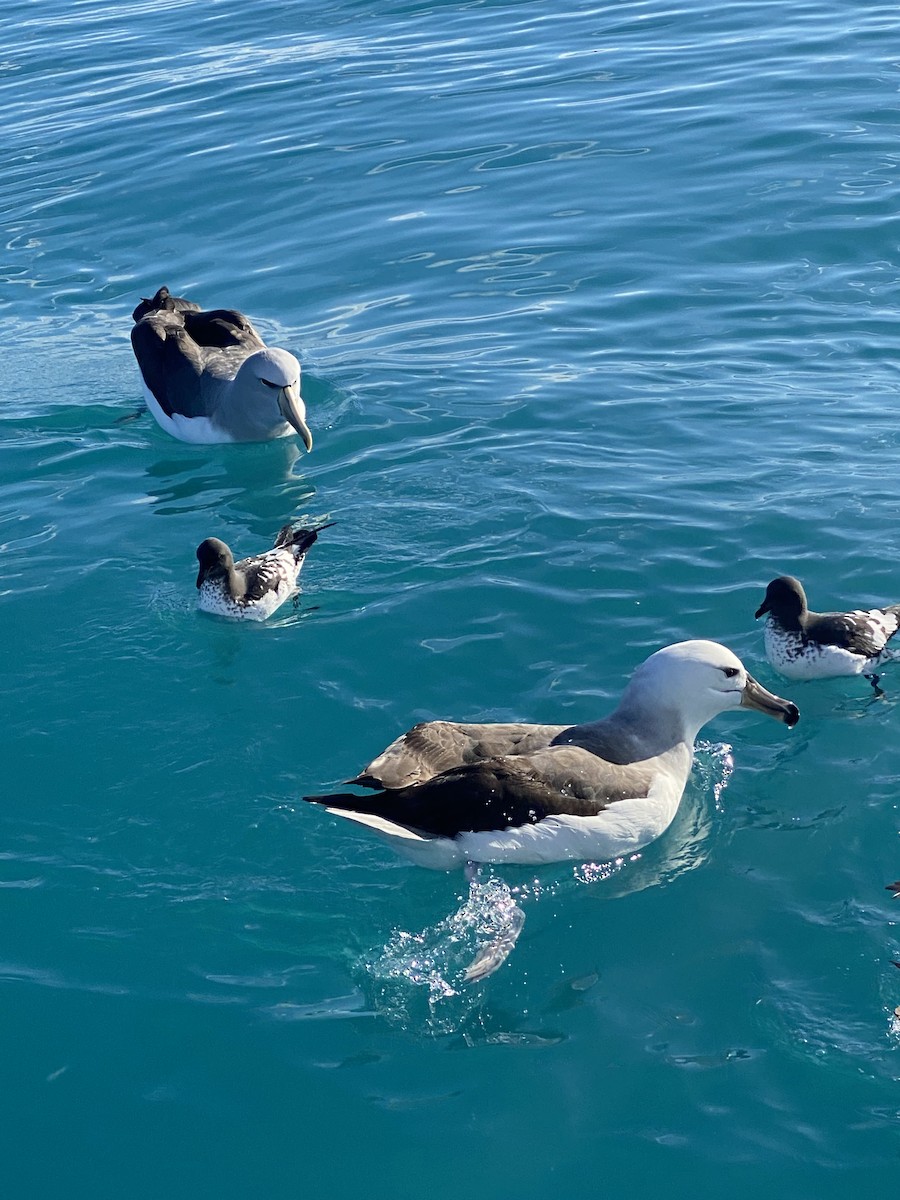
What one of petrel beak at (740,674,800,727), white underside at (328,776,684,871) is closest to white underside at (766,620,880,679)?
petrel beak at (740,674,800,727)

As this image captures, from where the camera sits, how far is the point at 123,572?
12.1 meters

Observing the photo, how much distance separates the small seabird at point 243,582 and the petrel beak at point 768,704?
12.6ft

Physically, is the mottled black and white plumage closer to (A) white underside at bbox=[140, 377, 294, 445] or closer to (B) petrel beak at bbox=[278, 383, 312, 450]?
(B) petrel beak at bbox=[278, 383, 312, 450]

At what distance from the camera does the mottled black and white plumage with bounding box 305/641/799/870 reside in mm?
8422

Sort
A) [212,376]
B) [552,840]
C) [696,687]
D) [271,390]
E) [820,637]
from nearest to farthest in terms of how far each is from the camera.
Result: [552,840] → [696,687] → [820,637] → [271,390] → [212,376]

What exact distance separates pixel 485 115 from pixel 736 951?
1834cm

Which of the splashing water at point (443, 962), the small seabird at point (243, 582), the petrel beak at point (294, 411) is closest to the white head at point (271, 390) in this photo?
the petrel beak at point (294, 411)

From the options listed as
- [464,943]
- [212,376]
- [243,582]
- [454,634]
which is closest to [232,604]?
[243,582]

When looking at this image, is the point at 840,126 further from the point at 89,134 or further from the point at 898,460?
the point at 89,134

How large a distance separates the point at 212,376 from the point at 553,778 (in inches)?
320

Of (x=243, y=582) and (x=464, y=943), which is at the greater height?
(x=243, y=582)

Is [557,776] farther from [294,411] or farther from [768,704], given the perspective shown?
[294,411]

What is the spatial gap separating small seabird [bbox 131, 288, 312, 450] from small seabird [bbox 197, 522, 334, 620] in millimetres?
2836

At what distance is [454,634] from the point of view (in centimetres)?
1084
